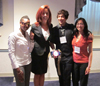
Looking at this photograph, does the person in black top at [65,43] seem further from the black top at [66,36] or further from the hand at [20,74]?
the hand at [20,74]

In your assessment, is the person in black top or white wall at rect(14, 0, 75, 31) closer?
the person in black top

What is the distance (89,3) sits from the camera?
3098 mm

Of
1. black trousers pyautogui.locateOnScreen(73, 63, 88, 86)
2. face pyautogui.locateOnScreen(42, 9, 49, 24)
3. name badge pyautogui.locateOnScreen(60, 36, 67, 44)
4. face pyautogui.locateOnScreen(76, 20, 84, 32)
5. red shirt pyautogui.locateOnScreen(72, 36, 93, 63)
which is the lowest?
black trousers pyautogui.locateOnScreen(73, 63, 88, 86)

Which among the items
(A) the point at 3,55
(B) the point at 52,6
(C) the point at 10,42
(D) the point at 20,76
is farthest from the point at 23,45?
(A) the point at 3,55

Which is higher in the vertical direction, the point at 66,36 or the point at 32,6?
the point at 32,6

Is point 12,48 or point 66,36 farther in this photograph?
point 66,36

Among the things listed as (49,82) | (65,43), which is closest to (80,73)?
(65,43)

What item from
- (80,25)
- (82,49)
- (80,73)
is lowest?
(80,73)

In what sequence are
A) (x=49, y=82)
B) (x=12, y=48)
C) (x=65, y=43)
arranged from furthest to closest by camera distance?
(x=49, y=82)
(x=65, y=43)
(x=12, y=48)

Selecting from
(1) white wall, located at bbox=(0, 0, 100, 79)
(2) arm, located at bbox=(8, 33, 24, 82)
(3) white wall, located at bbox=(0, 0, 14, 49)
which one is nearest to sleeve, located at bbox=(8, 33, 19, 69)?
(2) arm, located at bbox=(8, 33, 24, 82)

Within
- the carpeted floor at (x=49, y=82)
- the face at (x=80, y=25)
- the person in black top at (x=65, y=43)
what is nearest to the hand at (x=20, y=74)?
the person in black top at (x=65, y=43)

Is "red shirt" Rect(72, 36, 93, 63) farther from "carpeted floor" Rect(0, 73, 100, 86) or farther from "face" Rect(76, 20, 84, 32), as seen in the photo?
"carpeted floor" Rect(0, 73, 100, 86)

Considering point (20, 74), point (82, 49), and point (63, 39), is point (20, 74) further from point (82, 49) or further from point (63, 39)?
point (82, 49)

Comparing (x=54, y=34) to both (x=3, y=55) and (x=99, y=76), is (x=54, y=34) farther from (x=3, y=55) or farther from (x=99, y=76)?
(x=99, y=76)
